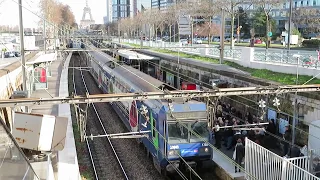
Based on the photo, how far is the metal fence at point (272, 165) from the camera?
9.78m

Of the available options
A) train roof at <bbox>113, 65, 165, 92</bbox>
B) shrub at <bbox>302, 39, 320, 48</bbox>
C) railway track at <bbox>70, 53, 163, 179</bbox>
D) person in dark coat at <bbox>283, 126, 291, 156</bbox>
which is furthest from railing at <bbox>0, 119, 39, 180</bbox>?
shrub at <bbox>302, 39, 320, 48</bbox>

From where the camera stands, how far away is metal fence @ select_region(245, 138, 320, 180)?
32.1 ft

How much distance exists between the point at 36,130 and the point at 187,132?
4.81 m

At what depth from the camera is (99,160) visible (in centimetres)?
1505

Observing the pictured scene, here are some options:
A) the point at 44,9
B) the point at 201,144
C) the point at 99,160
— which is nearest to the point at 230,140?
the point at 201,144

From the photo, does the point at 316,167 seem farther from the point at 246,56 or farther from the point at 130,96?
the point at 246,56

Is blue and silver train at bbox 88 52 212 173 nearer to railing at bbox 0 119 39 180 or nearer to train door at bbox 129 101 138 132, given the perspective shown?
train door at bbox 129 101 138 132

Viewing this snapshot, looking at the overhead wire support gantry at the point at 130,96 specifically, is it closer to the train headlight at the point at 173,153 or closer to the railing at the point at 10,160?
the train headlight at the point at 173,153

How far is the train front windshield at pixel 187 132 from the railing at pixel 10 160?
6896mm

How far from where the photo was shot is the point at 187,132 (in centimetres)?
1247

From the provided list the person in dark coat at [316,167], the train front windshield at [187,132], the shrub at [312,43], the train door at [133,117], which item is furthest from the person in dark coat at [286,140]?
the shrub at [312,43]

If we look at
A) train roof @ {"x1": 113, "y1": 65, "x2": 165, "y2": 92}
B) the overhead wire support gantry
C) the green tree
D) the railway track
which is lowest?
the railway track

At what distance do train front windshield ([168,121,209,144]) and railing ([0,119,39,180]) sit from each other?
22.6 feet

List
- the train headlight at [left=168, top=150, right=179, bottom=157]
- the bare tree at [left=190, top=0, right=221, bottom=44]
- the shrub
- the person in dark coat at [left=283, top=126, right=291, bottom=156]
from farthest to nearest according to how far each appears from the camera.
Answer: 1. the shrub
2. the bare tree at [left=190, top=0, right=221, bottom=44]
3. the person in dark coat at [left=283, top=126, right=291, bottom=156]
4. the train headlight at [left=168, top=150, right=179, bottom=157]
